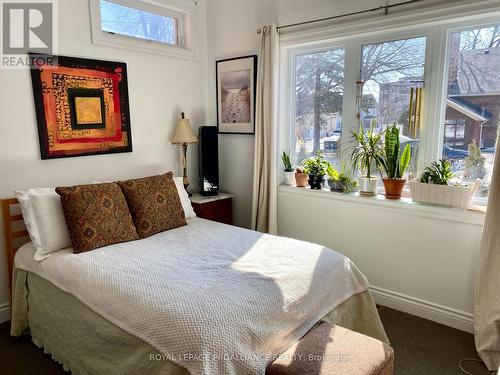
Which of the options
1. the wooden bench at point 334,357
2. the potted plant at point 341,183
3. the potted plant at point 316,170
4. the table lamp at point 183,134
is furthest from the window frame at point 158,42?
the wooden bench at point 334,357

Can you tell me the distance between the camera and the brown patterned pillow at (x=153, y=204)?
8.70ft

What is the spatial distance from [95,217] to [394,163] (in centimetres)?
208

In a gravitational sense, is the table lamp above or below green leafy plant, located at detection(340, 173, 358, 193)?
above

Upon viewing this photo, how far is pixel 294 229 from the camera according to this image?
3346 mm

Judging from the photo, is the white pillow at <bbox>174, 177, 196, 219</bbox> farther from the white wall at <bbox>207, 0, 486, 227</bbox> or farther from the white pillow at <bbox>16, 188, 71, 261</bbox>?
the white pillow at <bbox>16, 188, 71, 261</bbox>

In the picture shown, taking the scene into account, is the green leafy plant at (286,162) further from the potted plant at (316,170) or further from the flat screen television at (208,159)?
the flat screen television at (208,159)

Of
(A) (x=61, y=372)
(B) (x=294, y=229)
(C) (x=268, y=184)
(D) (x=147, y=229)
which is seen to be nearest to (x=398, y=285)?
(B) (x=294, y=229)

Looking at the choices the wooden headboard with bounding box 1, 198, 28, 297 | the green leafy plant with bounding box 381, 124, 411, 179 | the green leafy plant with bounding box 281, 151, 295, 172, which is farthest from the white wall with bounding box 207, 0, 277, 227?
the wooden headboard with bounding box 1, 198, 28, 297

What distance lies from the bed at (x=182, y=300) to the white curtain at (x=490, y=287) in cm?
62

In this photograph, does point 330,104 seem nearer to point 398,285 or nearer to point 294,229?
point 294,229

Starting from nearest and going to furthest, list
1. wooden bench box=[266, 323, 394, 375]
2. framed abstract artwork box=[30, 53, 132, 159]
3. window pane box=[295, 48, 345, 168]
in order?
wooden bench box=[266, 323, 394, 375] → framed abstract artwork box=[30, 53, 132, 159] → window pane box=[295, 48, 345, 168]

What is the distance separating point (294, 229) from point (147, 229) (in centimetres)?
131

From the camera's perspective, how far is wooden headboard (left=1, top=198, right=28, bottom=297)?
2482 mm

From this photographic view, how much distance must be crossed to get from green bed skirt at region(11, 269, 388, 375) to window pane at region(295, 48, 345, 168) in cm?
142
